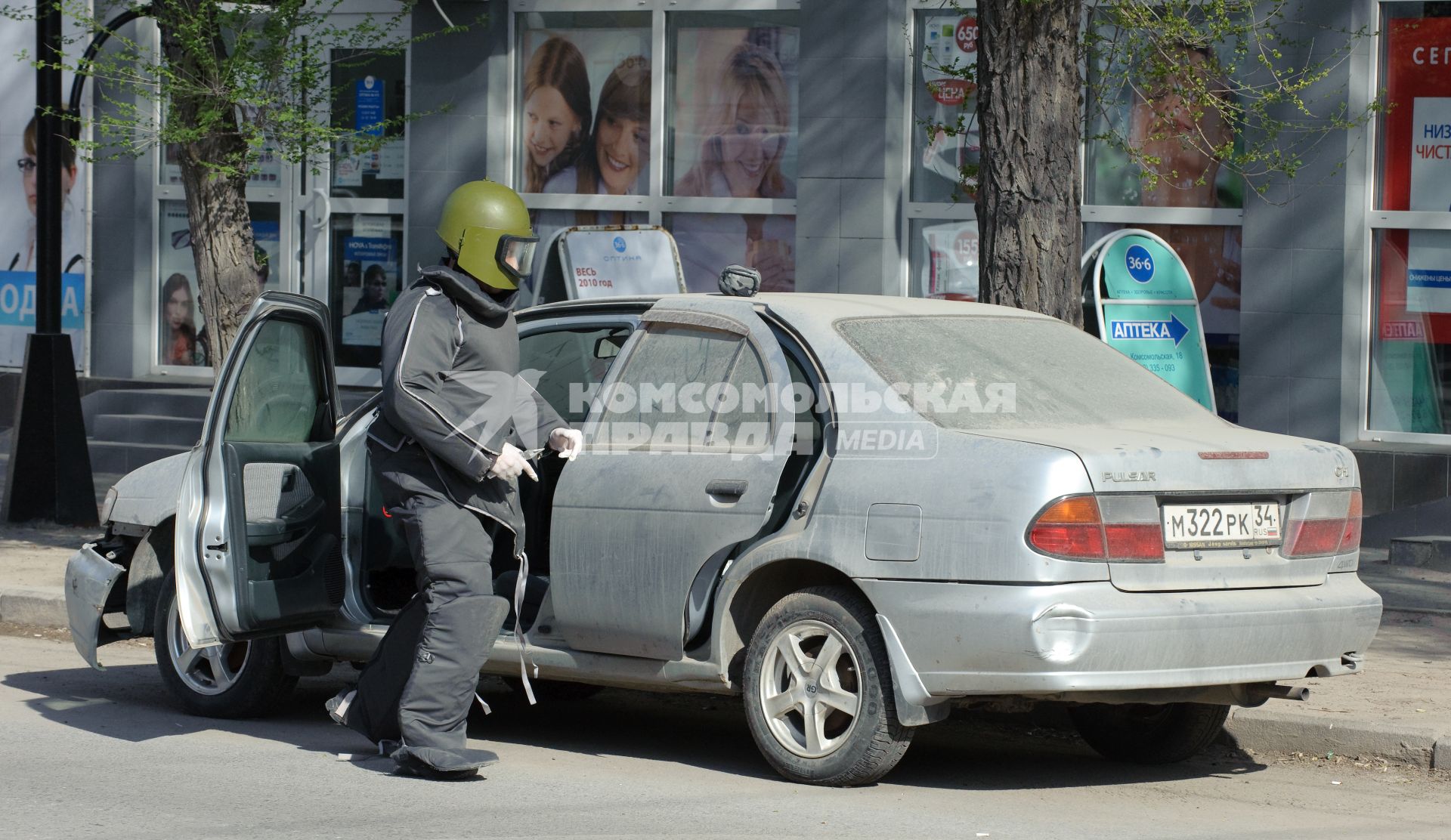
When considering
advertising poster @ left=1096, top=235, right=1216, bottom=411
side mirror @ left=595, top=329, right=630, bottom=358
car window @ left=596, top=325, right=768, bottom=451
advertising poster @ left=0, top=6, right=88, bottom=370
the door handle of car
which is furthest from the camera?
advertising poster @ left=0, top=6, right=88, bottom=370

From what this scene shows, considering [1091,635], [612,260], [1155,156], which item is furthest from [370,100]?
[1091,635]

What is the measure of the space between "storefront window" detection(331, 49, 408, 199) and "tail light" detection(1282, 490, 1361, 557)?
11.8 m

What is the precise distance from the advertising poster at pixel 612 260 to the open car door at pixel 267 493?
17.9 ft

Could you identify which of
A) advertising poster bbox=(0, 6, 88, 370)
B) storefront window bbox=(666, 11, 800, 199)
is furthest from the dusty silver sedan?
advertising poster bbox=(0, 6, 88, 370)

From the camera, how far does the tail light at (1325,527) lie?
5551 millimetres

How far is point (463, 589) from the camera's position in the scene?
5758 mm

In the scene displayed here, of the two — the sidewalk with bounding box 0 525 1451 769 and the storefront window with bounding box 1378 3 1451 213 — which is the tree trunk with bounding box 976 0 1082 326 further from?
the storefront window with bounding box 1378 3 1451 213

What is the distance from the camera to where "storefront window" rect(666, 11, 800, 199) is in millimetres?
14867

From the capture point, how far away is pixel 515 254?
587cm

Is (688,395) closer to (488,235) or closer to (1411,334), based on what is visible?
(488,235)

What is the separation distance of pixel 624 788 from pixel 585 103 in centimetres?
1058

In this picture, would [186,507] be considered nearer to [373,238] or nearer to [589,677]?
[589,677]

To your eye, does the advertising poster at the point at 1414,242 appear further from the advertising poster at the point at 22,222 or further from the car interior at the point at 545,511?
the advertising poster at the point at 22,222

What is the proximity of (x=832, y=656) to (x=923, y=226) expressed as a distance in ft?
30.5
